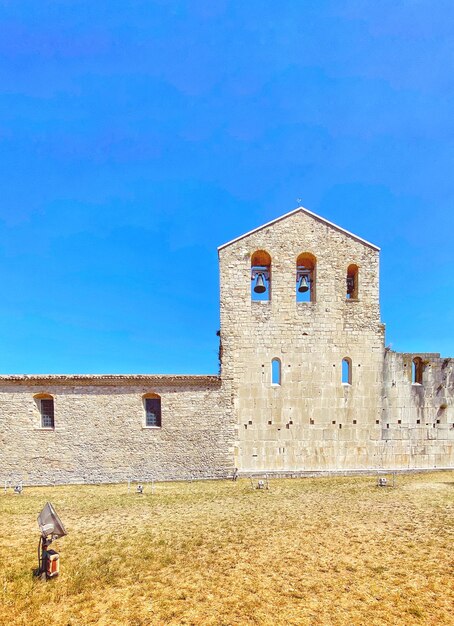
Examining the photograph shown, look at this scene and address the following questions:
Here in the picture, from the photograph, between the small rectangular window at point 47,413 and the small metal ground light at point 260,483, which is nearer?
the small metal ground light at point 260,483

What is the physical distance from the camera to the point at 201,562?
268 inches

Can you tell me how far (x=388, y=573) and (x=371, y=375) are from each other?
1049 centimetres

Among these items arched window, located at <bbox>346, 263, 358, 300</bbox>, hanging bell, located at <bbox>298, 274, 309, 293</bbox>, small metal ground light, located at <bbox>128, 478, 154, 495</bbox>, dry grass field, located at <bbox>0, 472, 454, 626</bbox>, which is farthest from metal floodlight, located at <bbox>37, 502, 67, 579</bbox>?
arched window, located at <bbox>346, 263, 358, 300</bbox>

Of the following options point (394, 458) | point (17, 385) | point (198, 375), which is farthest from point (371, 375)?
point (17, 385)

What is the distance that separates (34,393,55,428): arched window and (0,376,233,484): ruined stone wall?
7.1 inches

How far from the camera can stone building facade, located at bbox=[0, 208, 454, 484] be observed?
14773 millimetres

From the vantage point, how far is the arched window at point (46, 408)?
49.1ft

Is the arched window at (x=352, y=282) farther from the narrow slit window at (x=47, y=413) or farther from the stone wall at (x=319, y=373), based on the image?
the narrow slit window at (x=47, y=413)

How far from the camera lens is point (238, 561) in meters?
6.79

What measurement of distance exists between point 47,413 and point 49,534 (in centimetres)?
1076

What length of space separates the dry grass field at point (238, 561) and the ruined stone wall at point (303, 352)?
3448 millimetres

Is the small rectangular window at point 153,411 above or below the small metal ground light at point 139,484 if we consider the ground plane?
above

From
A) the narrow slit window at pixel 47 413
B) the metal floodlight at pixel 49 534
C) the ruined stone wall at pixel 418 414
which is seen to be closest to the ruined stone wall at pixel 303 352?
the ruined stone wall at pixel 418 414

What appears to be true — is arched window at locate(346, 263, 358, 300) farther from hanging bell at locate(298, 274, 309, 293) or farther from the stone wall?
hanging bell at locate(298, 274, 309, 293)
